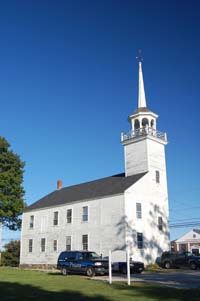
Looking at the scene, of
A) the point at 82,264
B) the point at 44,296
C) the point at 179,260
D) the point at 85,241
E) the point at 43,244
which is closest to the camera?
the point at 44,296

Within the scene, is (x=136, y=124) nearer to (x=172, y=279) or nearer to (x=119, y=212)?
(x=119, y=212)

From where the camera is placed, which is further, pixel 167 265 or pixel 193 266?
pixel 167 265

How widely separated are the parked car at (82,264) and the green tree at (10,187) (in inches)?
688

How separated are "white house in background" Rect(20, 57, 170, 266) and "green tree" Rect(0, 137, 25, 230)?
10.4ft

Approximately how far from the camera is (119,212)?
3778 cm

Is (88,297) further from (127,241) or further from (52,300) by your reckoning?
(127,241)

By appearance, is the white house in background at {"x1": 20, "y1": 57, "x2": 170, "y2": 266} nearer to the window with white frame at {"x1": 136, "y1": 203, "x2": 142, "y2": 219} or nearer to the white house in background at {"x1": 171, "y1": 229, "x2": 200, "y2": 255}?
the window with white frame at {"x1": 136, "y1": 203, "x2": 142, "y2": 219}

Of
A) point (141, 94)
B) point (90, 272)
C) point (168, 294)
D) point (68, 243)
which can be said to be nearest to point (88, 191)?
point (68, 243)

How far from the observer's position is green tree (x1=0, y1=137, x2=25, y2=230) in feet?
149

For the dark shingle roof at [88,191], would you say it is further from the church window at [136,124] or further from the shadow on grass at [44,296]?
the shadow on grass at [44,296]

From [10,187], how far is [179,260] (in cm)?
2171

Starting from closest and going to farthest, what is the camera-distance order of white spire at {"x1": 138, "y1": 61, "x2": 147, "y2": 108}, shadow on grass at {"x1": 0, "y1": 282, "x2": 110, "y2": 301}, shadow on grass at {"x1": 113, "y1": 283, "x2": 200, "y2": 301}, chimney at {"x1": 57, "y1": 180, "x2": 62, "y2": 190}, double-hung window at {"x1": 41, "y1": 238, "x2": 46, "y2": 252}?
shadow on grass at {"x1": 0, "y1": 282, "x2": 110, "y2": 301} < shadow on grass at {"x1": 113, "y1": 283, "x2": 200, "y2": 301} < double-hung window at {"x1": 41, "y1": 238, "x2": 46, "y2": 252} < white spire at {"x1": 138, "y1": 61, "x2": 147, "y2": 108} < chimney at {"x1": 57, "y1": 180, "x2": 62, "y2": 190}

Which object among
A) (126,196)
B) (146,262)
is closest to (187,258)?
(146,262)

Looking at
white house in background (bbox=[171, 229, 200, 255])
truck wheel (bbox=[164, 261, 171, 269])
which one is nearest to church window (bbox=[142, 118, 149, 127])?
truck wheel (bbox=[164, 261, 171, 269])
